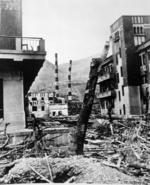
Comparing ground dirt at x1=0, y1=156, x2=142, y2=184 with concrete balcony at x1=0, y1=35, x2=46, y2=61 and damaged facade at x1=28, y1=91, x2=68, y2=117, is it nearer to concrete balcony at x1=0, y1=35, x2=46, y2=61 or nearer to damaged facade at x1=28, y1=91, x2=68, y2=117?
concrete balcony at x1=0, y1=35, x2=46, y2=61

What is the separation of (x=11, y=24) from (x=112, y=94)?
29067 millimetres

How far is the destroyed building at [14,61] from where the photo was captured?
34.9 feet

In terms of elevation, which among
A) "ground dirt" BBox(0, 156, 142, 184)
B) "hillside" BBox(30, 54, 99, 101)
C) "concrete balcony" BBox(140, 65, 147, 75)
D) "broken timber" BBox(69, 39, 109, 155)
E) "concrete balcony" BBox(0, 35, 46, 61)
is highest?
"hillside" BBox(30, 54, 99, 101)

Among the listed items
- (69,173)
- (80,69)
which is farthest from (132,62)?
(80,69)

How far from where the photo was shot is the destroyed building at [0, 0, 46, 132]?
10.6 m

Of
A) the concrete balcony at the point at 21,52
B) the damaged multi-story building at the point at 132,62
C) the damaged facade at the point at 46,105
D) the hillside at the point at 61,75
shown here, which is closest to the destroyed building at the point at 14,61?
the concrete balcony at the point at 21,52

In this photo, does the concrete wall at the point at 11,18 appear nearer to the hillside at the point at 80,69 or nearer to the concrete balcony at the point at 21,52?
the concrete balcony at the point at 21,52

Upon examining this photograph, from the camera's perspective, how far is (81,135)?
6270 millimetres

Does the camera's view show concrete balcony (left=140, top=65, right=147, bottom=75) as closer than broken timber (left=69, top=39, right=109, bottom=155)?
No

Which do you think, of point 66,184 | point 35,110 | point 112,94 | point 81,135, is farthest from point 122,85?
point 66,184

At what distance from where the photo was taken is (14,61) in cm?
1064

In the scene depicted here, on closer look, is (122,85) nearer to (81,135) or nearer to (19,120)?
(19,120)

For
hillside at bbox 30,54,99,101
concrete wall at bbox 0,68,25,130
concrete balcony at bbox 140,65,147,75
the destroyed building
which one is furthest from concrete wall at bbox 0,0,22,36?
hillside at bbox 30,54,99,101

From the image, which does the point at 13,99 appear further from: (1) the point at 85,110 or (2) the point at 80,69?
(2) the point at 80,69
